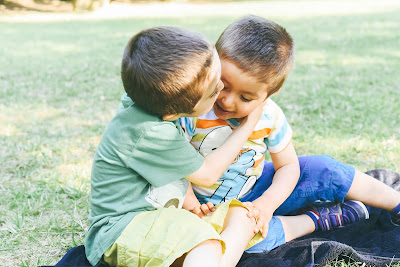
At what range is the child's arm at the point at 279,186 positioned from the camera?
2182 millimetres

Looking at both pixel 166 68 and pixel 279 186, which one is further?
pixel 279 186

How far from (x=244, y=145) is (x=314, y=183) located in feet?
1.43

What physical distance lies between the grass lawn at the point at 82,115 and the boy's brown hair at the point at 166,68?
3.21ft

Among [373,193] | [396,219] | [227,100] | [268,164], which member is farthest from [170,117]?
[396,219]

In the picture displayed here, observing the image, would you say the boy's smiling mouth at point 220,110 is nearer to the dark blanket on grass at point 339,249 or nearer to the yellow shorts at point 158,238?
the yellow shorts at point 158,238

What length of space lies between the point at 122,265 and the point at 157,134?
0.54m

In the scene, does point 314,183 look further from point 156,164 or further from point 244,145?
point 156,164

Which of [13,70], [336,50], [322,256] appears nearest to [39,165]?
Result: [322,256]

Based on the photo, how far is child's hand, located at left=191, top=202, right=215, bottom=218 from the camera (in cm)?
214

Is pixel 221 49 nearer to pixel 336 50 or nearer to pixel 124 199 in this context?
pixel 124 199

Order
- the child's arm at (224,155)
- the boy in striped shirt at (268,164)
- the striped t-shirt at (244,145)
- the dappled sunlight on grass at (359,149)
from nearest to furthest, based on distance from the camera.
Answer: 1. the child's arm at (224,155)
2. the boy in striped shirt at (268,164)
3. the striped t-shirt at (244,145)
4. the dappled sunlight on grass at (359,149)

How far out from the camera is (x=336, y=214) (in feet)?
8.00

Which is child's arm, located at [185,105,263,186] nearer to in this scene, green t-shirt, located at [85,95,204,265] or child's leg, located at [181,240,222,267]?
green t-shirt, located at [85,95,204,265]

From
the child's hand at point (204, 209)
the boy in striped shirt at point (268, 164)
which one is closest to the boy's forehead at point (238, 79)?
the boy in striped shirt at point (268, 164)
